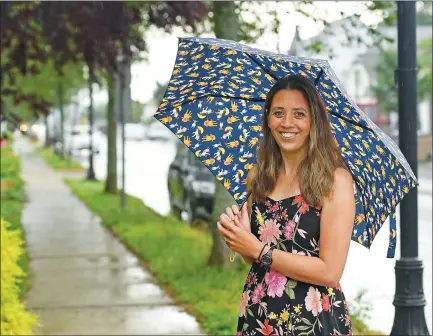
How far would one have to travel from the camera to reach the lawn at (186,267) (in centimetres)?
842

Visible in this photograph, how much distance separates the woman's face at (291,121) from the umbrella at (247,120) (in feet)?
1.18

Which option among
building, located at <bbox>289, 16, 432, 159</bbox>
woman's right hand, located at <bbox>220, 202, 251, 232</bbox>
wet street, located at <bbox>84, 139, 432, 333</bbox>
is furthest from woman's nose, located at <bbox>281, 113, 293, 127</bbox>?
wet street, located at <bbox>84, 139, 432, 333</bbox>

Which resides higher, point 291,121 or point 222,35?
point 222,35

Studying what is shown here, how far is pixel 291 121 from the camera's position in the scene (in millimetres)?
3518

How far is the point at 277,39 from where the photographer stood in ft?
34.0

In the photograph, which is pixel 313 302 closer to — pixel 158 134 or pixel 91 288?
pixel 91 288

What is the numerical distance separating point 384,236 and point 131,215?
472 centimetres

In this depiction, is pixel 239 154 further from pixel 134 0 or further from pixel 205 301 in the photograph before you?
pixel 134 0

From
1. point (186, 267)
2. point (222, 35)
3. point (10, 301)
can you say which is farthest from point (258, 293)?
point (186, 267)

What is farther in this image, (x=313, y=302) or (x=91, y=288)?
(x=91, y=288)

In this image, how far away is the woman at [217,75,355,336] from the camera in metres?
3.41

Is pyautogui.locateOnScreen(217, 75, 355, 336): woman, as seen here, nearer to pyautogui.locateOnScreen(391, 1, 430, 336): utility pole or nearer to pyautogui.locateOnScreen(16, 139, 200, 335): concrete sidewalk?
pyautogui.locateOnScreen(391, 1, 430, 336): utility pole

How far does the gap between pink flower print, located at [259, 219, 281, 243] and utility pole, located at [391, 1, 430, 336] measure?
3.36m

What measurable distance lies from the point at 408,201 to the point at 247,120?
265cm
